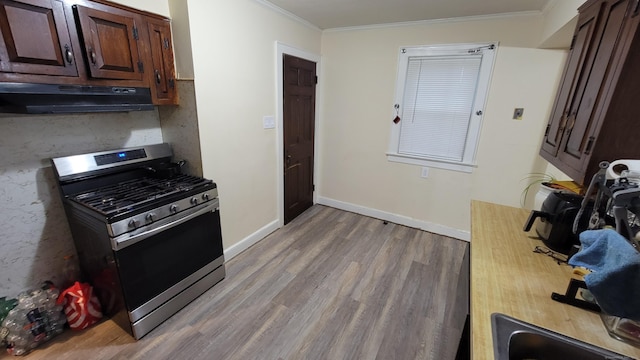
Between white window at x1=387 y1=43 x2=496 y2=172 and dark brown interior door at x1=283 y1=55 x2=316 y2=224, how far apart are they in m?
1.08

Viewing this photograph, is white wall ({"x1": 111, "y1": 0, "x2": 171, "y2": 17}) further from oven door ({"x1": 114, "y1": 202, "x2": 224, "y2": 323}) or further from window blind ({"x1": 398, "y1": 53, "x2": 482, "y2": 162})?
window blind ({"x1": 398, "y1": 53, "x2": 482, "y2": 162})

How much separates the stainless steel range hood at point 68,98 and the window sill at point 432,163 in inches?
102

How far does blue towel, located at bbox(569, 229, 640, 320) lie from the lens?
759 millimetres

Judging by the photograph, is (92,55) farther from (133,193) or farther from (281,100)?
(281,100)

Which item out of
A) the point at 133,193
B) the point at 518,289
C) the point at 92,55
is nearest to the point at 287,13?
the point at 92,55

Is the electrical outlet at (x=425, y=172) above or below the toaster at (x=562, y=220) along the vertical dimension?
below

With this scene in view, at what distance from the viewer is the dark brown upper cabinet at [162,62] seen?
188 centimetres

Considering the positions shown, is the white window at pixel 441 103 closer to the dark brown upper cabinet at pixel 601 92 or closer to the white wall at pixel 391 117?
the white wall at pixel 391 117

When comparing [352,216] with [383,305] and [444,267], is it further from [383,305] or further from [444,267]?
[383,305]

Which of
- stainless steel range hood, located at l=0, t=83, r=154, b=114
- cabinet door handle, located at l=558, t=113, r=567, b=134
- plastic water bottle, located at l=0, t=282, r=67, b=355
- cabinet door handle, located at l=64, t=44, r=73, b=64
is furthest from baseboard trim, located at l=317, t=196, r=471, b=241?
cabinet door handle, located at l=64, t=44, r=73, b=64

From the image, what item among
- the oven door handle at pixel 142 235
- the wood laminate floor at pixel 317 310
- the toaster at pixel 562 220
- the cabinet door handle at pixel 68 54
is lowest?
the wood laminate floor at pixel 317 310

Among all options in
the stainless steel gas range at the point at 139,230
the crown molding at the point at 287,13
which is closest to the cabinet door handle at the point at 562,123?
the stainless steel gas range at the point at 139,230

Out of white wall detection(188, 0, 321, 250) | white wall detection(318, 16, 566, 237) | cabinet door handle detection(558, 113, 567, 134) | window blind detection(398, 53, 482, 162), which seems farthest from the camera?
window blind detection(398, 53, 482, 162)

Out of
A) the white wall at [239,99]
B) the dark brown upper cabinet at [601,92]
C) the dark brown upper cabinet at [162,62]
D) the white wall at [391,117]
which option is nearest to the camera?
the dark brown upper cabinet at [601,92]
